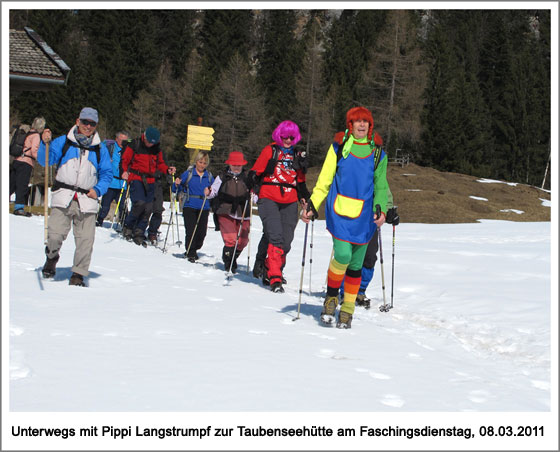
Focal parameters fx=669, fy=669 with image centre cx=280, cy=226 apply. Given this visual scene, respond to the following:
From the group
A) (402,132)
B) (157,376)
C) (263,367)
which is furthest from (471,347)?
(402,132)

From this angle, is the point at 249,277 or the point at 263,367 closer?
the point at 263,367

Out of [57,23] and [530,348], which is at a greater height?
[57,23]

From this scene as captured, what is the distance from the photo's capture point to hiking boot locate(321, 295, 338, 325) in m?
6.25

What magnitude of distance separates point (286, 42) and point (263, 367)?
222 ft

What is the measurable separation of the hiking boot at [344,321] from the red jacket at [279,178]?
258 centimetres

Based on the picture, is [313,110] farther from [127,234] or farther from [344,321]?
[344,321]

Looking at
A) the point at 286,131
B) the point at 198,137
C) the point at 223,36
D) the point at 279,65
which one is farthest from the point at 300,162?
the point at 223,36

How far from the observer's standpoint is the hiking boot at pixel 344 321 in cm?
625

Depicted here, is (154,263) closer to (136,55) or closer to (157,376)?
(157,376)

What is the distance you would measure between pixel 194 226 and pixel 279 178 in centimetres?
306

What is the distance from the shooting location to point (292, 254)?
11969 millimetres

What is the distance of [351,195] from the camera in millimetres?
6176

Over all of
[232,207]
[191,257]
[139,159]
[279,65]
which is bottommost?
[191,257]

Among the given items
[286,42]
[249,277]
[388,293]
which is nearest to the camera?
[388,293]
